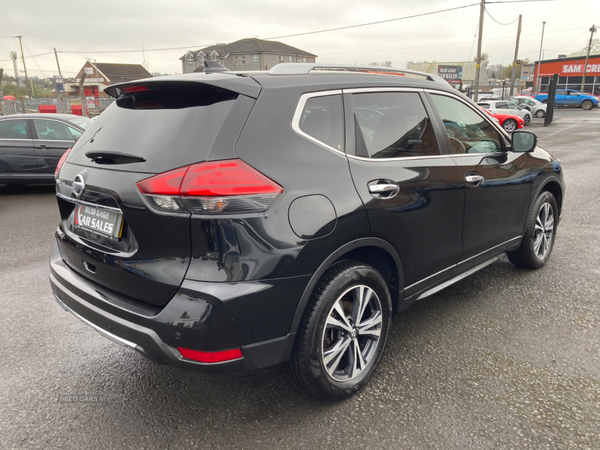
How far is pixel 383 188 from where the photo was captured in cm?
256

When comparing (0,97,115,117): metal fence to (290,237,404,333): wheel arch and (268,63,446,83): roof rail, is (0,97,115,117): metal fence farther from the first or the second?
(290,237,404,333): wheel arch

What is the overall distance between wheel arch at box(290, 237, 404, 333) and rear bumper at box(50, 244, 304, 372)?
0.06 meters

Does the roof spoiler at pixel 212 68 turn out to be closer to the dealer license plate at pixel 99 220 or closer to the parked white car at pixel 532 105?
the dealer license plate at pixel 99 220

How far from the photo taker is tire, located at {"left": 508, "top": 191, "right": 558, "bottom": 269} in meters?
4.18

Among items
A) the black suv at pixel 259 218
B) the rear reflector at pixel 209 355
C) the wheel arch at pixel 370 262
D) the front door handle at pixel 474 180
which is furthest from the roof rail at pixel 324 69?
the rear reflector at pixel 209 355

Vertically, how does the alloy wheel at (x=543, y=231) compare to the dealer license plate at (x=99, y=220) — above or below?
below

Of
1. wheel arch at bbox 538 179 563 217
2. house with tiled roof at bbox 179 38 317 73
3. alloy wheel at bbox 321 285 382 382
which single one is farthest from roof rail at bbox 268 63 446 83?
house with tiled roof at bbox 179 38 317 73

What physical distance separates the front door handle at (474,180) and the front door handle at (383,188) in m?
0.84

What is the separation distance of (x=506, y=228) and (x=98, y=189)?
3115 millimetres

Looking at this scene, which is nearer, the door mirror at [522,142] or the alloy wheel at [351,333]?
the alloy wheel at [351,333]

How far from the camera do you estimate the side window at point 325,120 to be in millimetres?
2367

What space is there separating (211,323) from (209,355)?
17 cm

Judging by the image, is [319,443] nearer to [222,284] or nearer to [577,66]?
[222,284]

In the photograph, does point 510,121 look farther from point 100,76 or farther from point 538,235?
point 100,76
